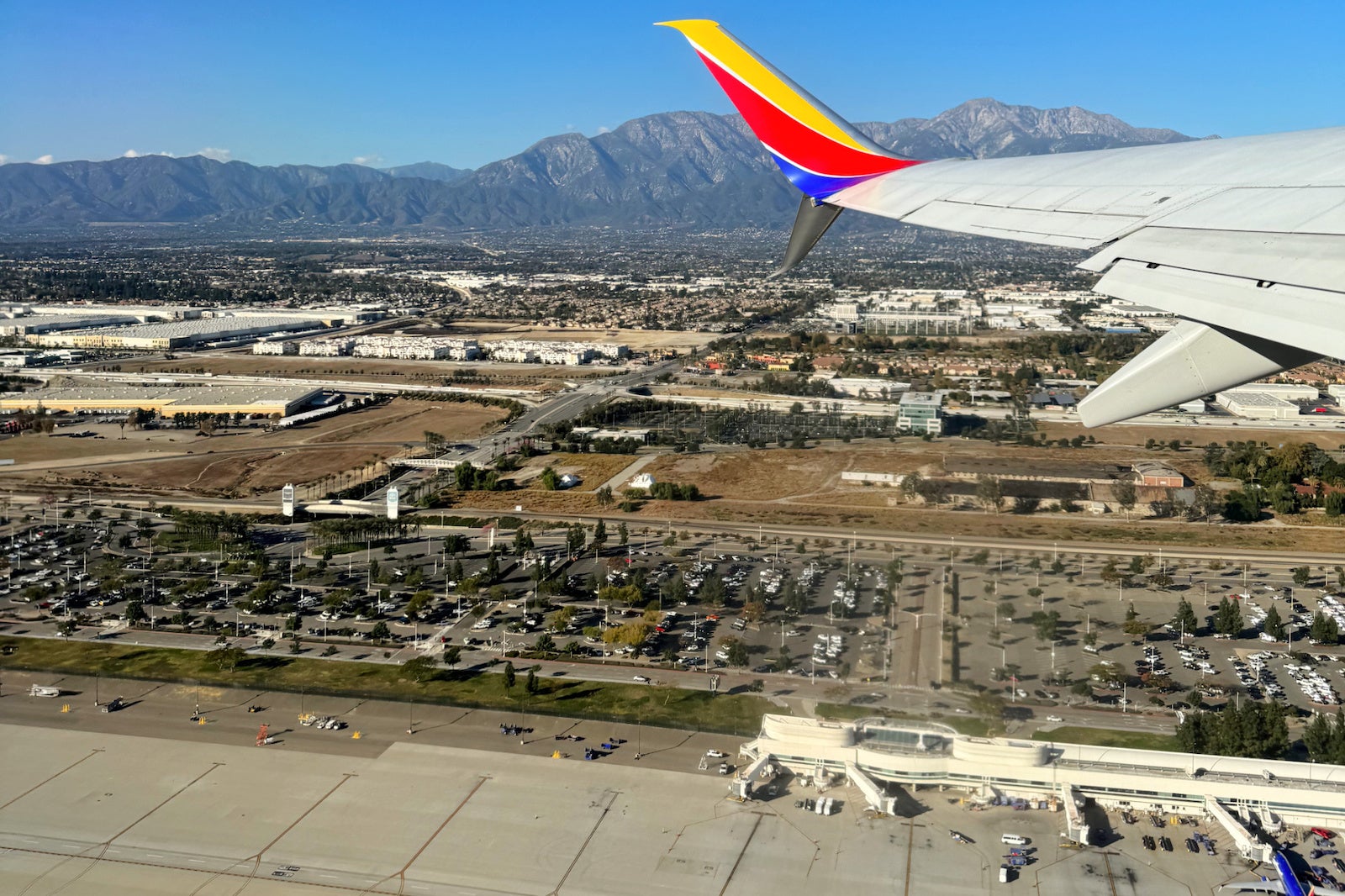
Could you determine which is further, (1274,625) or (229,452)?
(229,452)

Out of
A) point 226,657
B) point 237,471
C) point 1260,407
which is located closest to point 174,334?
point 237,471

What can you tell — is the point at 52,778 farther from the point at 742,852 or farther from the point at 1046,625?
the point at 1046,625

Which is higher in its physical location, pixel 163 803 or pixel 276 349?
pixel 276 349

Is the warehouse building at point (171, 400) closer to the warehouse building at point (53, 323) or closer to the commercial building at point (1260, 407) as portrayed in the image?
the warehouse building at point (53, 323)

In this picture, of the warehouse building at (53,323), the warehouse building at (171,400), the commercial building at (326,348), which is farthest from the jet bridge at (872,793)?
the warehouse building at (53,323)

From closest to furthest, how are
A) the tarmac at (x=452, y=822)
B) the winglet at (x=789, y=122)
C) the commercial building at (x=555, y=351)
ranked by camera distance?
the winglet at (x=789, y=122) < the tarmac at (x=452, y=822) < the commercial building at (x=555, y=351)

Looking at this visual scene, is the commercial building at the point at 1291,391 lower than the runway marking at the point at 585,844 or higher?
higher
